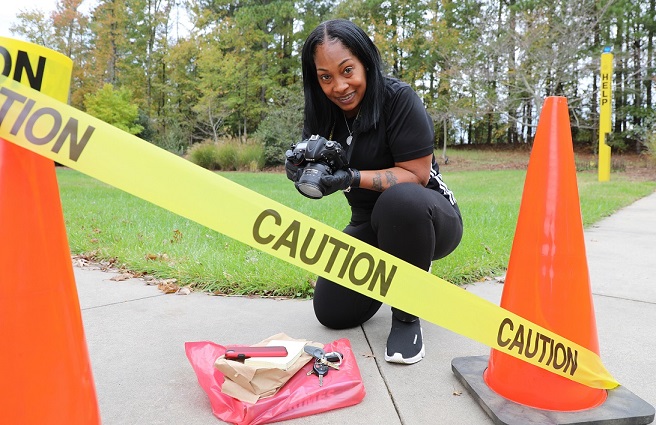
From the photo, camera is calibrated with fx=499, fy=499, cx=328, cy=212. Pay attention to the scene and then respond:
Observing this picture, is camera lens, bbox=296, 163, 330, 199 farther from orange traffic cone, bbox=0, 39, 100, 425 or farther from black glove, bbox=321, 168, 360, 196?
orange traffic cone, bbox=0, 39, 100, 425

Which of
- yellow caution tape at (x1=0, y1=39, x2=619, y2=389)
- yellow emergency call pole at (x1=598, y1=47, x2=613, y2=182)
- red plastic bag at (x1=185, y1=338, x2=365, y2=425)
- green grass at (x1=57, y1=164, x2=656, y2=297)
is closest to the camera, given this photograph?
yellow caution tape at (x1=0, y1=39, x2=619, y2=389)

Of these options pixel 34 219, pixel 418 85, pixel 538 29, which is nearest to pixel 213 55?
pixel 418 85

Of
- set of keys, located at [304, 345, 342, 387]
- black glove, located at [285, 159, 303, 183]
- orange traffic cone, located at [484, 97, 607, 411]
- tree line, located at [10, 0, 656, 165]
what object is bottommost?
set of keys, located at [304, 345, 342, 387]

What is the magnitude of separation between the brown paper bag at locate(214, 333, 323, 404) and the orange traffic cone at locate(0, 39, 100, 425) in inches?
20.6

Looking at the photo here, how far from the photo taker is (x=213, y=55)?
24922 mm

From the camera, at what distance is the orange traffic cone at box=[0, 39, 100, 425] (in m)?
1.20

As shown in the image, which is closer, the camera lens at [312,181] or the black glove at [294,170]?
the camera lens at [312,181]

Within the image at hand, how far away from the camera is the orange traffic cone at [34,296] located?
3.93 ft

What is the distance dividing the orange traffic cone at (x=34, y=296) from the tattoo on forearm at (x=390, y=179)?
1362 mm

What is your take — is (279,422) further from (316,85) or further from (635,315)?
(635,315)

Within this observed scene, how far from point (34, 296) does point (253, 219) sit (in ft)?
1.86

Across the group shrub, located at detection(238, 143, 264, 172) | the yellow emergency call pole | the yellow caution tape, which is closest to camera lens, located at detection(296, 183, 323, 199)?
the yellow caution tape

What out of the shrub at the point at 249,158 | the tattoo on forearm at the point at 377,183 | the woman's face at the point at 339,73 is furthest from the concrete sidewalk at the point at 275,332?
the shrub at the point at 249,158

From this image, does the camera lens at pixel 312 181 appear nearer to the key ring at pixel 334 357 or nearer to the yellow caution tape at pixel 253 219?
the yellow caution tape at pixel 253 219
